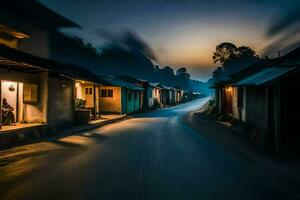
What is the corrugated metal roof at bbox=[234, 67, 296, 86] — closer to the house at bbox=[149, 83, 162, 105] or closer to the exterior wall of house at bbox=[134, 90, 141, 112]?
the exterior wall of house at bbox=[134, 90, 141, 112]

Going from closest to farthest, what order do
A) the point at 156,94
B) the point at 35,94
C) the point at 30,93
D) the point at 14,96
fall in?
1. the point at 30,93
2. the point at 35,94
3. the point at 14,96
4. the point at 156,94

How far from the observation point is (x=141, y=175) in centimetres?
747

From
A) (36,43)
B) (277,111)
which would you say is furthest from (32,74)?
(277,111)

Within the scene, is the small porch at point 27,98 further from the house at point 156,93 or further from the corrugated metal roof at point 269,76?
the house at point 156,93

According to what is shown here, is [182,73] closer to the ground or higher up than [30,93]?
higher up

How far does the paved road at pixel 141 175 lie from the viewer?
602 cm

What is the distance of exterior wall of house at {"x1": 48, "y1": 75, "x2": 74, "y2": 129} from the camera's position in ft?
54.5

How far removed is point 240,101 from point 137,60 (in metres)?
138

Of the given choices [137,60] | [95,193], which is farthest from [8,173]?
A: [137,60]

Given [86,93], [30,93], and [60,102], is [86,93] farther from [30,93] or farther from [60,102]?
[30,93]

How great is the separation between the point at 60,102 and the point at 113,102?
14233 millimetres

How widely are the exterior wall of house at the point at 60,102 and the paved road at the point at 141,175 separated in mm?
6015

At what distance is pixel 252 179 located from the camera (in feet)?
23.9

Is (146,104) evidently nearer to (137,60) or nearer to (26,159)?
(26,159)
